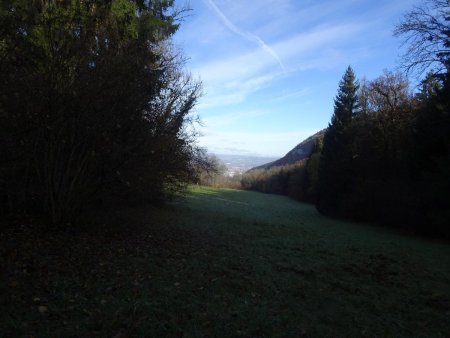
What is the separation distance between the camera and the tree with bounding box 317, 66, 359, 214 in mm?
32812

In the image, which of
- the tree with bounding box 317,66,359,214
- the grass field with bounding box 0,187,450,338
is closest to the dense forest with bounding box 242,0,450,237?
the tree with bounding box 317,66,359,214

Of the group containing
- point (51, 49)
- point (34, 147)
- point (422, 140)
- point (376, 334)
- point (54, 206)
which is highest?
point (422, 140)

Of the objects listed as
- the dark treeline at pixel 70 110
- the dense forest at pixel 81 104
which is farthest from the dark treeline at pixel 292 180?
the dark treeline at pixel 70 110

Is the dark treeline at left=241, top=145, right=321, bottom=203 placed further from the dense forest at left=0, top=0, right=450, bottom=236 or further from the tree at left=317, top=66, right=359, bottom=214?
the dense forest at left=0, top=0, right=450, bottom=236

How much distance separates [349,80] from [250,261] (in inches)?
1367

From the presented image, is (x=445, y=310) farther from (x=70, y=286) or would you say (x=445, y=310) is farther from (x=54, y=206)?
(x=54, y=206)

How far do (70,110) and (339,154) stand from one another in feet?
96.3

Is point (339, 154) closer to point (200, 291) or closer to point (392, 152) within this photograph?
point (392, 152)

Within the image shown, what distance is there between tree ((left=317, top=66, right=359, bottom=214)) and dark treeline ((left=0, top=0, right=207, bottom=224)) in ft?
81.6

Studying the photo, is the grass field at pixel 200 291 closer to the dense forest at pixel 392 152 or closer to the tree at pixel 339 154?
the dense forest at pixel 392 152

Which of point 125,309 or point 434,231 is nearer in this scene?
point 125,309

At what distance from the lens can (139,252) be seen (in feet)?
28.6

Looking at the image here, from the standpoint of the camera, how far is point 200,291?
6398mm

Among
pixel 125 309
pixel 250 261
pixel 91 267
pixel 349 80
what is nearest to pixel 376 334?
pixel 125 309
